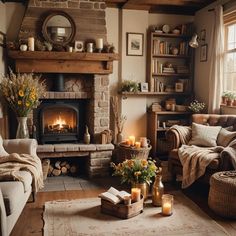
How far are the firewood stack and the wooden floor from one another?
2.67ft

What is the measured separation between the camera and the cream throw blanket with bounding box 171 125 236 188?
3.68m

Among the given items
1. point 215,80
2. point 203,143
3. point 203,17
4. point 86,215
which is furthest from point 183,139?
point 203,17

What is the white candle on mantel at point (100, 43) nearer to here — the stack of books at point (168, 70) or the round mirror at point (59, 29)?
the round mirror at point (59, 29)

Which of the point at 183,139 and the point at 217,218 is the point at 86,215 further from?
the point at 183,139

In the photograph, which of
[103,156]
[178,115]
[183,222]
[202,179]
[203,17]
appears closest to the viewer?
[183,222]

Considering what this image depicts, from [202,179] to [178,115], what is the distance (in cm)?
216

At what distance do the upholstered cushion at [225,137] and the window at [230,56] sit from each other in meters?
0.99

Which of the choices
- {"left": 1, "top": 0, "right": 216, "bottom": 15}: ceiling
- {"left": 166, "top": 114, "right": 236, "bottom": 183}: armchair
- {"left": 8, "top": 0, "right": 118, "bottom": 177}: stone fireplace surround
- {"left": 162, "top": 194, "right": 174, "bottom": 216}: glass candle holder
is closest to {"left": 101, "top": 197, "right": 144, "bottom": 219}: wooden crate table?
{"left": 162, "top": 194, "right": 174, "bottom": 216}: glass candle holder

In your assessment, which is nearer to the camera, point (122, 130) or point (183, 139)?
point (183, 139)

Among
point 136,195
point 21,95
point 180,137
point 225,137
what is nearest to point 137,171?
point 136,195

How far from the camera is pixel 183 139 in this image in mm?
4492

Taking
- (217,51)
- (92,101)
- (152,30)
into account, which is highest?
(152,30)

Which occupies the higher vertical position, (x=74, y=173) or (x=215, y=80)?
(x=215, y=80)

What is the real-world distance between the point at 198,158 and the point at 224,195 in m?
0.67
